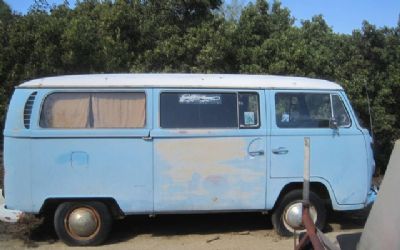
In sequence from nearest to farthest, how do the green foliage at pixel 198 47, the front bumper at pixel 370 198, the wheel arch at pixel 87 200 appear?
the wheel arch at pixel 87 200 → the front bumper at pixel 370 198 → the green foliage at pixel 198 47

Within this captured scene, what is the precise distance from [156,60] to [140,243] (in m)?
6.40

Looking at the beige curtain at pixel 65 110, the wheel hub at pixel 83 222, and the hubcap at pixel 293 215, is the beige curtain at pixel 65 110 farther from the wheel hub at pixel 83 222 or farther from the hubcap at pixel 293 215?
the hubcap at pixel 293 215

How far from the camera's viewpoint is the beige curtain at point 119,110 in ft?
22.3

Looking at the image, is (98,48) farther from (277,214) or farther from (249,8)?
(277,214)

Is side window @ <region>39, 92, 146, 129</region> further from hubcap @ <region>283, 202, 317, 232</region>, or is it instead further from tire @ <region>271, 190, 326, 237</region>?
hubcap @ <region>283, 202, 317, 232</region>

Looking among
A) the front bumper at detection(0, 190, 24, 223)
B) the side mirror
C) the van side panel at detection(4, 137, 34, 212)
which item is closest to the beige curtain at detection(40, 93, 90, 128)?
the van side panel at detection(4, 137, 34, 212)

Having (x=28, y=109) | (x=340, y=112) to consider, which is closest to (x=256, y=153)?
(x=340, y=112)

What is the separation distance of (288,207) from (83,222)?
8.62ft

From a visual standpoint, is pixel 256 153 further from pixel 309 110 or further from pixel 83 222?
pixel 83 222

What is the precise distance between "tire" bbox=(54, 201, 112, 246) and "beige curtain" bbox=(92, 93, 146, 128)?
3.37 feet

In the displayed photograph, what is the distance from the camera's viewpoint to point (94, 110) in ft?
22.3

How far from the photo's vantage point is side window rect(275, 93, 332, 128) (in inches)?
277

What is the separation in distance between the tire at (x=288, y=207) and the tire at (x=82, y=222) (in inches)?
85.2

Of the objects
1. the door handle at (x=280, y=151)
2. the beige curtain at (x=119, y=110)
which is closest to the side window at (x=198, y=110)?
the beige curtain at (x=119, y=110)
